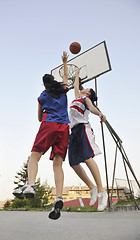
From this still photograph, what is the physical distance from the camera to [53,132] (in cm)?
208

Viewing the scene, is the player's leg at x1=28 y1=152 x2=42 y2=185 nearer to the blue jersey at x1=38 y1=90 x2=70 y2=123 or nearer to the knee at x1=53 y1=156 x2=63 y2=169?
the knee at x1=53 y1=156 x2=63 y2=169

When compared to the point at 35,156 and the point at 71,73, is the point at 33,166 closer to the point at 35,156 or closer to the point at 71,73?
the point at 35,156

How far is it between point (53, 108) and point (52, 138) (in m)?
0.35

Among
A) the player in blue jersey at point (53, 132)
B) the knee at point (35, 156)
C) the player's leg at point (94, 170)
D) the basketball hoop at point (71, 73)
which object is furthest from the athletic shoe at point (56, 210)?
the basketball hoop at point (71, 73)

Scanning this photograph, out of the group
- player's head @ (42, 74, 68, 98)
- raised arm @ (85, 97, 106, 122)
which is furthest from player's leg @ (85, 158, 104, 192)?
player's head @ (42, 74, 68, 98)

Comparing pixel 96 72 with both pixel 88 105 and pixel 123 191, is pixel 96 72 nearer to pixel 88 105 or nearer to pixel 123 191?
pixel 88 105

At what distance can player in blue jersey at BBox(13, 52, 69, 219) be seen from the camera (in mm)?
2018

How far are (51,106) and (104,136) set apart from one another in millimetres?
2656

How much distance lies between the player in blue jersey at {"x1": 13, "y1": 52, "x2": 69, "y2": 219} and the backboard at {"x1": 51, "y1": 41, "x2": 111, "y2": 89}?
9.29ft

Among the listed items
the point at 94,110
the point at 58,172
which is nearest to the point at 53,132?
the point at 58,172

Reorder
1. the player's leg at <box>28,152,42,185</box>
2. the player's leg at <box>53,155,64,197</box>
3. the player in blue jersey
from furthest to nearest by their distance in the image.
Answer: the player's leg at <box>53,155,64,197</box>
the player in blue jersey
the player's leg at <box>28,152,42,185</box>

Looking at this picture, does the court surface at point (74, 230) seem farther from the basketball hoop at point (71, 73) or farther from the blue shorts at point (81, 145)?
the basketball hoop at point (71, 73)

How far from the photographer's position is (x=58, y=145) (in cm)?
219

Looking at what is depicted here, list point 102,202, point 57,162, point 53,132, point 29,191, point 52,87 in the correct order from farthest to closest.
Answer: point 102,202 → point 52,87 → point 57,162 → point 53,132 → point 29,191
